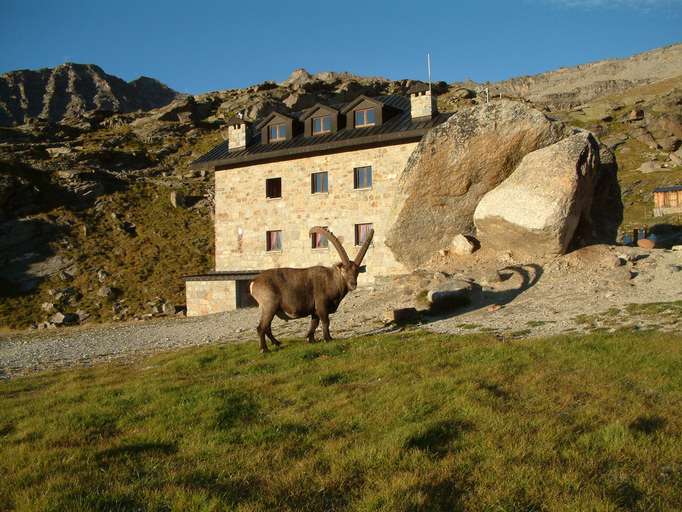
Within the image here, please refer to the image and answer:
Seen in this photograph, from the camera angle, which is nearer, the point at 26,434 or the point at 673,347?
the point at 26,434

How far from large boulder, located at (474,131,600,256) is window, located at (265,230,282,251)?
56.5 feet

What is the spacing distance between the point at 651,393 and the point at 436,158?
1273 cm

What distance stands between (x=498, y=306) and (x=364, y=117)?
65.8 feet

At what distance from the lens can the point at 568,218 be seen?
1631cm

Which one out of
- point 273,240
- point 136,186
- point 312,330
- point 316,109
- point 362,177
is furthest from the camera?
point 136,186

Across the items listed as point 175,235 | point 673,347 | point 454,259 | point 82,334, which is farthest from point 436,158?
point 175,235

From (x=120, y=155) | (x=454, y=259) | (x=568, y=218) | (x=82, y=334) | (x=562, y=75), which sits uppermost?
(x=562, y=75)

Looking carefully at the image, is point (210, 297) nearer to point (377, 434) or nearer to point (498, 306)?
point (498, 306)

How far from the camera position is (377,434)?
5906 mm

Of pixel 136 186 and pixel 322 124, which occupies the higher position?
pixel 322 124

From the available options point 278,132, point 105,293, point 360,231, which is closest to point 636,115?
point 278,132

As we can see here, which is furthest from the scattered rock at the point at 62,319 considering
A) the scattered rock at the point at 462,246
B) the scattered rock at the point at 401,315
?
the scattered rock at the point at 401,315

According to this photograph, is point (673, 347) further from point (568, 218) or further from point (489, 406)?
point (568, 218)

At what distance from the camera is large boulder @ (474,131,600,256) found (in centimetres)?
1617
